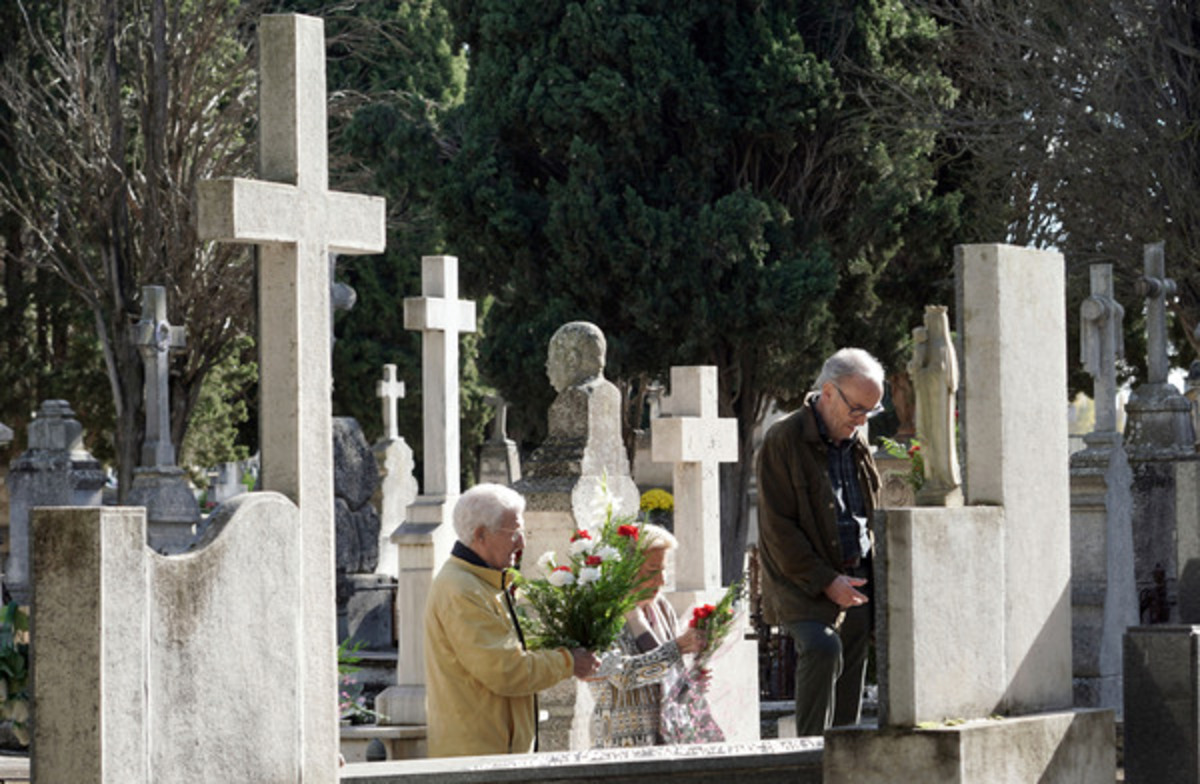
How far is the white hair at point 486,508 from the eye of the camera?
5.92 metres

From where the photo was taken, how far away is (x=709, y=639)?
7355 millimetres

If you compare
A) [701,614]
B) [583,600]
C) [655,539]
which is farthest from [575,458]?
[583,600]

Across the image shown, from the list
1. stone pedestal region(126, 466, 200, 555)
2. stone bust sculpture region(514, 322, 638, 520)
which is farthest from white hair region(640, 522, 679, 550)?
stone pedestal region(126, 466, 200, 555)

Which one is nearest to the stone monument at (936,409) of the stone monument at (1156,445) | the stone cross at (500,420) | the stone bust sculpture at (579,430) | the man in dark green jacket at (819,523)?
the man in dark green jacket at (819,523)

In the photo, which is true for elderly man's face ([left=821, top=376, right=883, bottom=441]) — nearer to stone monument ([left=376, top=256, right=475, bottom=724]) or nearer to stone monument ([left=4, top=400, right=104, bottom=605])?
stone monument ([left=376, top=256, right=475, bottom=724])

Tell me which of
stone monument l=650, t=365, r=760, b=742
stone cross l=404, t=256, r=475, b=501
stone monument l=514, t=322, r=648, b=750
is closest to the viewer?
stone monument l=514, t=322, r=648, b=750

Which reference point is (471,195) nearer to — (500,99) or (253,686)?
(500,99)

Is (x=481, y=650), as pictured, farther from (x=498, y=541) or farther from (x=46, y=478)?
(x=46, y=478)

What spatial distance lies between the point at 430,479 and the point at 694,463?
2.27m

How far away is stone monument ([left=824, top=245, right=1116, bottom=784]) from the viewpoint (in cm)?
495

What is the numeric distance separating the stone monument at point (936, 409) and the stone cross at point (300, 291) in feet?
5.45

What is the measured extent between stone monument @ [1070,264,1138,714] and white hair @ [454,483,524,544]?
671 cm

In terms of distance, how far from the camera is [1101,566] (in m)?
12.5

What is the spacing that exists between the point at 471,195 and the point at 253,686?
19.1 metres
